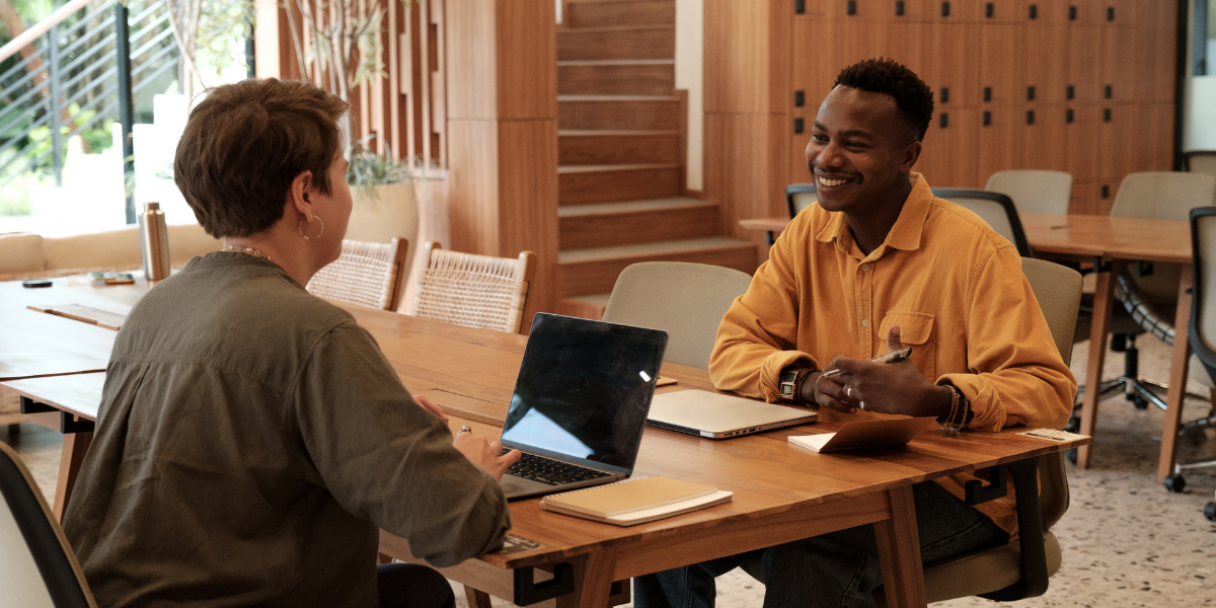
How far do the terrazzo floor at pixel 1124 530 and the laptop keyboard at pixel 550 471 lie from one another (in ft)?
4.54

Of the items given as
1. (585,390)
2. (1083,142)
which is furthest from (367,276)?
(1083,142)

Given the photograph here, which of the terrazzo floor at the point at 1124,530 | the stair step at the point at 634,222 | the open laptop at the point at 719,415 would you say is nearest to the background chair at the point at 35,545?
the open laptop at the point at 719,415

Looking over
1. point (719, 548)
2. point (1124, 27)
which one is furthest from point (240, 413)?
point (1124, 27)

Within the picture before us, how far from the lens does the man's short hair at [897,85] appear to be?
208 centimetres

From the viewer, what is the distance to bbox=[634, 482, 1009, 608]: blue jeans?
5.92 feet

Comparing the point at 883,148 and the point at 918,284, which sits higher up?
the point at 883,148

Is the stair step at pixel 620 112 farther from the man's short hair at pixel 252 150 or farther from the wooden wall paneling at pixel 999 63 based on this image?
the man's short hair at pixel 252 150

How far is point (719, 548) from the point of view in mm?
1452

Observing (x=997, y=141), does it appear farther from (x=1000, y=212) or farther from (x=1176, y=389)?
(x=1176, y=389)

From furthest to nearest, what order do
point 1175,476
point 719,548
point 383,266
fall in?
point 1175,476 < point 383,266 < point 719,548

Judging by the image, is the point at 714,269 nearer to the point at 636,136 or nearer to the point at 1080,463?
the point at 1080,463

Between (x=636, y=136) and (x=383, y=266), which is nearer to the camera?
(x=383, y=266)

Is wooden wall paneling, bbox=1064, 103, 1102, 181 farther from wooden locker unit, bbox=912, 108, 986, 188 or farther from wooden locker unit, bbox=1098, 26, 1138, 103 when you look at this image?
wooden locker unit, bbox=912, 108, 986, 188

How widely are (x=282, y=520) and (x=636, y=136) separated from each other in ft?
19.5
